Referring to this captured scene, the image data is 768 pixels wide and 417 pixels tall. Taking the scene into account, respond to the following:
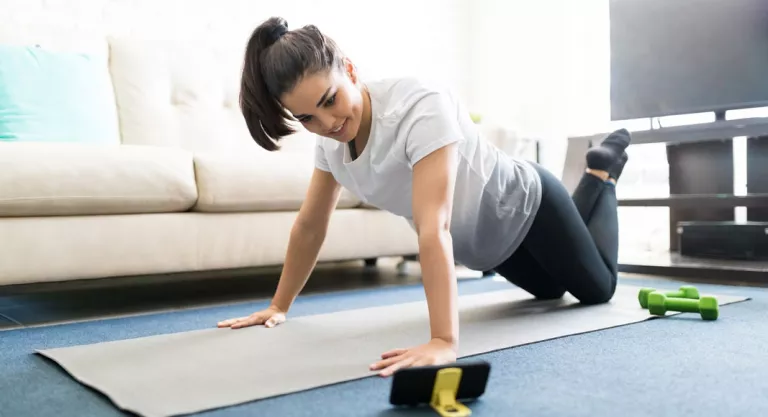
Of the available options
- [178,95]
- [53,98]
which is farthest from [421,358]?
[178,95]

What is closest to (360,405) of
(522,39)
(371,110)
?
(371,110)

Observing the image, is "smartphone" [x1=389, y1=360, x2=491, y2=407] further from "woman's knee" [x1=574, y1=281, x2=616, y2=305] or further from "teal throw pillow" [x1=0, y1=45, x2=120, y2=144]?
"teal throw pillow" [x1=0, y1=45, x2=120, y2=144]

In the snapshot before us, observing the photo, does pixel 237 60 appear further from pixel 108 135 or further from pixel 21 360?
pixel 21 360

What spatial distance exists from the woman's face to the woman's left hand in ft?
1.30

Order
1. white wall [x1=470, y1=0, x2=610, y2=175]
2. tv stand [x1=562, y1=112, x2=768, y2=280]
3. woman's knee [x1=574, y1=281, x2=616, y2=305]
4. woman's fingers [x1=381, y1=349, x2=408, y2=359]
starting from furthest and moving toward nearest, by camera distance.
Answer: white wall [x1=470, y1=0, x2=610, y2=175] < tv stand [x1=562, y1=112, x2=768, y2=280] < woman's knee [x1=574, y1=281, x2=616, y2=305] < woman's fingers [x1=381, y1=349, x2=408, y2=359]

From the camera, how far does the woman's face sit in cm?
111

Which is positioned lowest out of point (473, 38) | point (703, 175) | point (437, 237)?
point (703, 175)

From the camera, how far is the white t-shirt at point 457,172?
1201 mm

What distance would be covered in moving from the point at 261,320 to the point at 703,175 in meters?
2.14

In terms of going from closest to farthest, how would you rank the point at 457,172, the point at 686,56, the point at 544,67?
the point at 457,172 < the point at 686,56 < the point at 544,67

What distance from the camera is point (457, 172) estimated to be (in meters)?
1.40

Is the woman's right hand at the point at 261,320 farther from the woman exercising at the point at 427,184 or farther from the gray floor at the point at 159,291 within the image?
the gray floor at the point at 159,291

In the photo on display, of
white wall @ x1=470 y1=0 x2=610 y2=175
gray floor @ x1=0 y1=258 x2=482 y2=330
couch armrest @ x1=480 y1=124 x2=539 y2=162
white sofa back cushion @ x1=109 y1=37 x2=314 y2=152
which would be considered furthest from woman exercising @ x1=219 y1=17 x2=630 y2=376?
white wall @ x1=470 y1=0 x2=610 y2=175

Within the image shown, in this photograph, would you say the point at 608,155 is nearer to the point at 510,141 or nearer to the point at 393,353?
the point at 393,353
